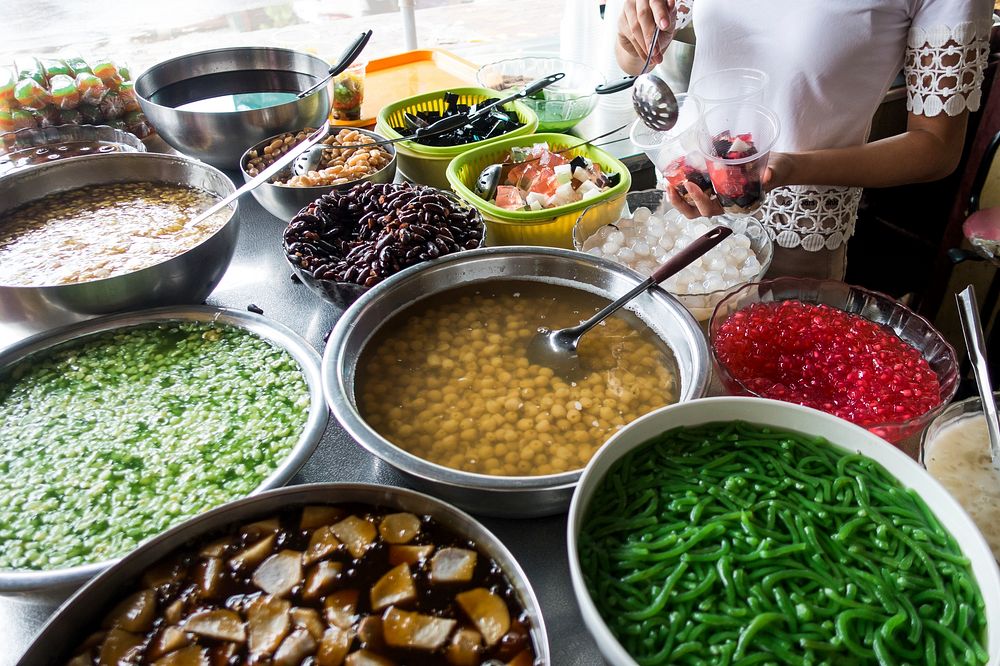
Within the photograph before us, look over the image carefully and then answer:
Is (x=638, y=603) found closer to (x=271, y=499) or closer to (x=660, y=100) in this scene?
(x=271, y=499)

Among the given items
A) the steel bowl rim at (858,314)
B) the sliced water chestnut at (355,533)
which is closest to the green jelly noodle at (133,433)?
the sliced water chestnut at (355,533)

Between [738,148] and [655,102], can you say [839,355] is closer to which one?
[738,148]

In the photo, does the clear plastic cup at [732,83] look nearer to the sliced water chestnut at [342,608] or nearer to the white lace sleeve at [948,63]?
the white lace sleeve at [948,63]

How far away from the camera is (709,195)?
192 cm

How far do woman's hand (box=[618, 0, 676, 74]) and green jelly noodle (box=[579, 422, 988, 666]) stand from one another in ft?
5.64

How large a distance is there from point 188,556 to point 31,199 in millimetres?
1764

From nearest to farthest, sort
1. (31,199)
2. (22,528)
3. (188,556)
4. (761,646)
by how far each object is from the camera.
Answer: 1. (761,646)
2. (188,556)
3. (22,528)
4. (31,199)

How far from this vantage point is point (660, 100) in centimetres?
208

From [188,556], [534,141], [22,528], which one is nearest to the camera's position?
[188,556]

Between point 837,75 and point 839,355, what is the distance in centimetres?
122

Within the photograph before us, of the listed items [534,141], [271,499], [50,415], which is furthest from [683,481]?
[534,141]

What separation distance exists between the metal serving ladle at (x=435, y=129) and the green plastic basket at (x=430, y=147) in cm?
6

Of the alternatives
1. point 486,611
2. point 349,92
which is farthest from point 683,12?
point 486,611

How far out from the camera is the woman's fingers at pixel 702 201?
1908 millimetres
